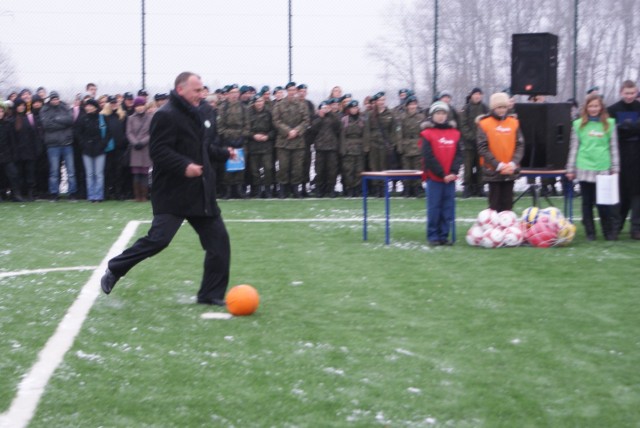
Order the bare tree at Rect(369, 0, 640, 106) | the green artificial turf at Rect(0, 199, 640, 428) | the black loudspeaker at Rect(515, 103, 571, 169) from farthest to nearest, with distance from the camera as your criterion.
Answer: the bare tree at Rect(369, 0, 640, 106), the black loudspeaker at Rect(515, 103, 571, 169), the green artificial turf at Rect(0, 199, 640, 428)

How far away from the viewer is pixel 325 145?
20.0 meters

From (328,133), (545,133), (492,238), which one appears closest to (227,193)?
(328,133)

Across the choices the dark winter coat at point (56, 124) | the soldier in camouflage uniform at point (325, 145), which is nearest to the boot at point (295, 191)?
the soldier in camouflage uniform at point (325, 145)

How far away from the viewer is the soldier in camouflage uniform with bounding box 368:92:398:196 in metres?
20.0

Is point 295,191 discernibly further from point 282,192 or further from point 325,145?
point 325,145

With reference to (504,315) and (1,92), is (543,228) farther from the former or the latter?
(1,92)

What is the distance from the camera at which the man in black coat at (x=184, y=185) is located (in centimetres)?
825

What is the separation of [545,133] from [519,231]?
2.24 m

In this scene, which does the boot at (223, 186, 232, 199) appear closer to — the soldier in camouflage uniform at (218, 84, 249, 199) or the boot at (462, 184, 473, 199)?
the soldier in camouflage uniform at (218, 84, 249, 199)

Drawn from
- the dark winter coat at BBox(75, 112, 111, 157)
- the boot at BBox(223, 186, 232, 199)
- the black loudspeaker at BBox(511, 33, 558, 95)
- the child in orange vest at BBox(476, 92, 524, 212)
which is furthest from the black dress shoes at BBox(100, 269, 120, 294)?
the boot at BBox(223, 186, 232, 199)

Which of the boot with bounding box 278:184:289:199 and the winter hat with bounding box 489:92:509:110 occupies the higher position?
the winter hat with bounding box 489:92:509:110

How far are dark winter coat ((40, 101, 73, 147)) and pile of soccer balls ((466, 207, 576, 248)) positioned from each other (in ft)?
30.6

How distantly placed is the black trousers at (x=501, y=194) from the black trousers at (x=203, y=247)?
5.30 metres

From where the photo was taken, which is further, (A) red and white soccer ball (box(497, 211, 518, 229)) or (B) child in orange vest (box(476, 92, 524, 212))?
(B) child in orange vest (box(476, 92, 524, 212))
